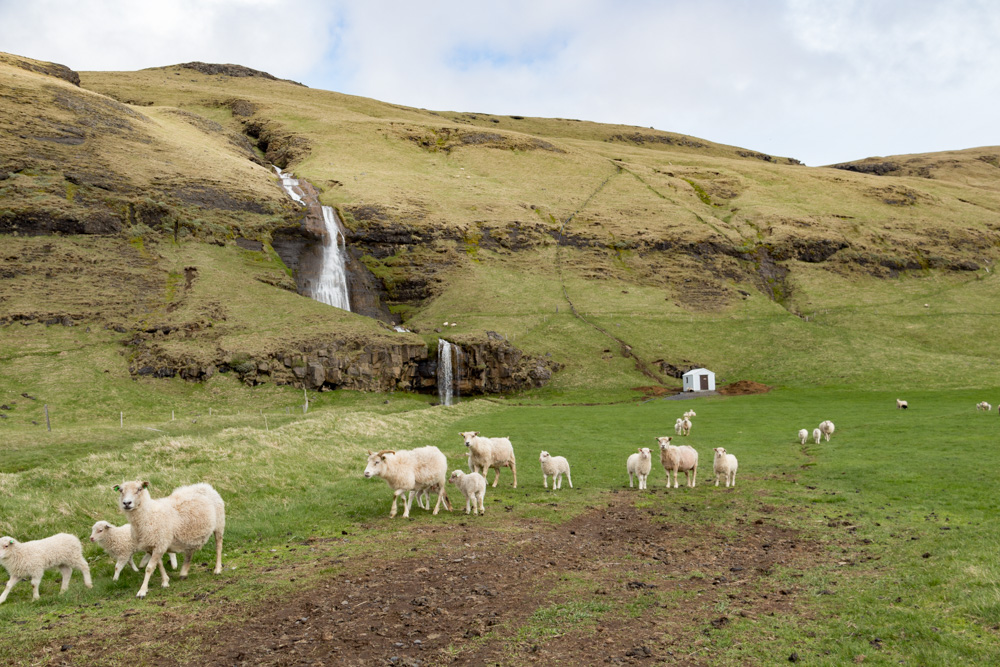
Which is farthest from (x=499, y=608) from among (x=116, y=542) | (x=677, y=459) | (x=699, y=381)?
(x=699, y=381)

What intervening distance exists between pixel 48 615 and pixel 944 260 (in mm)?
136351

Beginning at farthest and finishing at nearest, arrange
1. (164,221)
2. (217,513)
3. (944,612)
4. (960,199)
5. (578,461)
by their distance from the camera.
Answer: (960,199), (164,221), (578,461), (217,513), (944,612)

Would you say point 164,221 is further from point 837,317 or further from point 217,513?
point 837,317

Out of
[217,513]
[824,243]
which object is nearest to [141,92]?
[824,243]

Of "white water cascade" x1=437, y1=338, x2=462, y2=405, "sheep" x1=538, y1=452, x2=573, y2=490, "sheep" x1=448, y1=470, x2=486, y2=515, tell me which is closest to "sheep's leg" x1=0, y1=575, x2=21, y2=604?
"sheep" x1=448, y1=470, x2=486, y2=515

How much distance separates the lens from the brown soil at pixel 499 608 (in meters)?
8.90

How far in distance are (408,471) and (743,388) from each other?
189 ft

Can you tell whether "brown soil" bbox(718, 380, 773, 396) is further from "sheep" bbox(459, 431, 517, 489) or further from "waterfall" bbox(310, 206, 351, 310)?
"waterfall" bbox(310, 206, 351, 310)

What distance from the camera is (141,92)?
17825 centimetres

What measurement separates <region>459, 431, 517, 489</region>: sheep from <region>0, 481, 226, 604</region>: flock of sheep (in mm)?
9982

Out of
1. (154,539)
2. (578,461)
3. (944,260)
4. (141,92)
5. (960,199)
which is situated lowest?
(578,461)

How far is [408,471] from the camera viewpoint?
59.7ft

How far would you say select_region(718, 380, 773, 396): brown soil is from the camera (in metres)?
65.4

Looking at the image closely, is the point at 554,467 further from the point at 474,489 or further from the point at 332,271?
the point at 332,271
